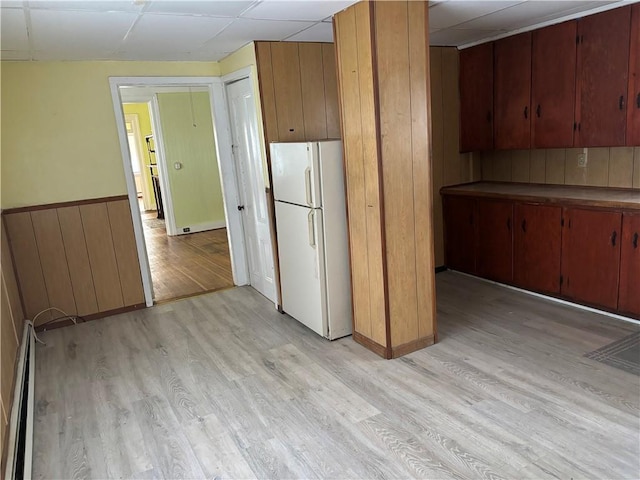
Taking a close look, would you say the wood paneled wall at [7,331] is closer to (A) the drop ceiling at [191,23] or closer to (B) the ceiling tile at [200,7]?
(A) the drop ceiling at [191,23]

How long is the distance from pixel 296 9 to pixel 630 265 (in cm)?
280

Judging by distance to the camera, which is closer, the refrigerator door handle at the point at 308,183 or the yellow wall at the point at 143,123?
the refrigerator door handle at the point at 308,183

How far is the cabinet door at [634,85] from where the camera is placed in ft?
10.4

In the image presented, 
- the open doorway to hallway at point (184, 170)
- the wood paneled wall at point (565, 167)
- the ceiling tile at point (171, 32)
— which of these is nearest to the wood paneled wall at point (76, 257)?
the ceiling tile at point (171, 32)

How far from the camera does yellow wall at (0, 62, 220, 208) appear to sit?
3.72m

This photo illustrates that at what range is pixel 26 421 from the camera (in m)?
2.58

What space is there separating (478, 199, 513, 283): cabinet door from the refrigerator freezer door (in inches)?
71.8

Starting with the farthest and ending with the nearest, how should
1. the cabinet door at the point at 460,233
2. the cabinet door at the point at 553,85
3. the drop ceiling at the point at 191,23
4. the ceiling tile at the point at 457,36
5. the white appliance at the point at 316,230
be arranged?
the cabinet door at the point at 460,233, the ceiling tile at the point at 457,36, the cabinet door at the point at 553,85, the white appliance at the point at 316,230, the drop ceiling at the point at 191,23

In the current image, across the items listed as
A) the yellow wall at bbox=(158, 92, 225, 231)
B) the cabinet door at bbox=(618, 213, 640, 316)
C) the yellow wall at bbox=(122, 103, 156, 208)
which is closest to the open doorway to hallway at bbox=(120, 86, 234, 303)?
the yellow wall at bbox=(158, 92, 225, 231)

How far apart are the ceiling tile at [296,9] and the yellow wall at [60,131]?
65.8 inches

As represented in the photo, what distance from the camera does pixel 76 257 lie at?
4047 mm

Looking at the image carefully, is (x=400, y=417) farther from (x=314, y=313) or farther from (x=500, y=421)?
(x=314, y=313)

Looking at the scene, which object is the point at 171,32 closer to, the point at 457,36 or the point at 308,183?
the point at 308,183

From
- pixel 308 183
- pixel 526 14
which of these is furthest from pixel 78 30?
pixel 526 14
